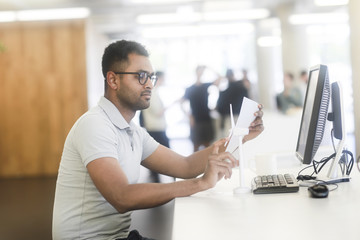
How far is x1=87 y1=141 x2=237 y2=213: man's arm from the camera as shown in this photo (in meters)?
1.56

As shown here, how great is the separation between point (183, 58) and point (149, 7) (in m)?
4.33

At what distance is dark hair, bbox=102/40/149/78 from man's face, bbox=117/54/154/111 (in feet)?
0.08

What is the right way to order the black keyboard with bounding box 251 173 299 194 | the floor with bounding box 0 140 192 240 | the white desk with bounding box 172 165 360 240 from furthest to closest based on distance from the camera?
1. the floor with bounding box 0 140 192 240
2. the black keyboard with bounding box 251 173 299 194
3. the white desk with bounding box 172 165 360 240

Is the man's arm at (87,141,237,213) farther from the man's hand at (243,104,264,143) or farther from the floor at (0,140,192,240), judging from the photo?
the floor at (0,140,192,240)

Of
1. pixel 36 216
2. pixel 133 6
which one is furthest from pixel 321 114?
pixel 133 6

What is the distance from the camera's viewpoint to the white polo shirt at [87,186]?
1.65m

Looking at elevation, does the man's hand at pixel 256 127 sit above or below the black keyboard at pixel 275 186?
above

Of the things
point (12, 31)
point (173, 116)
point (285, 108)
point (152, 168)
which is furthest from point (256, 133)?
point (173, 116)

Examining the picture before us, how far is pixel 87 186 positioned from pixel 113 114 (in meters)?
0.32

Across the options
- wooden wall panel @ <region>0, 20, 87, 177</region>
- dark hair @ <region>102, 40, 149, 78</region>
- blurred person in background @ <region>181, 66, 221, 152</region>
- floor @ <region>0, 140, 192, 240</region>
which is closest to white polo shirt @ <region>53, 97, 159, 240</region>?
dark hair @ <region>102, 40, 149, 78</region>

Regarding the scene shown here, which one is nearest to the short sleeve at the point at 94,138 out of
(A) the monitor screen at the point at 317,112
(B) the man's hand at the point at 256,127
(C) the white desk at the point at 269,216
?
(C) the white desk at the point at 269,216

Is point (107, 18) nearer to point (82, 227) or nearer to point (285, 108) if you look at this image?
point (285, 108)

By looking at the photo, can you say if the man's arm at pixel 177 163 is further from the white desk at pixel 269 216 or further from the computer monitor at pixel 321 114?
the computer monitor at pixel 321 114

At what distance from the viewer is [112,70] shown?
6.29ft
